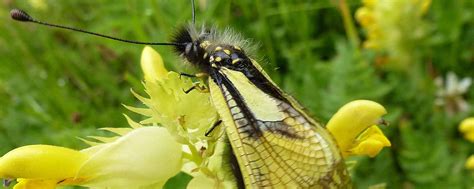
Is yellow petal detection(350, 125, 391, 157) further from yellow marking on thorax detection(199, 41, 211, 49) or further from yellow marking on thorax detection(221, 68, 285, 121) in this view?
yellow marking on thorax detection(199, 41, 211, 49)

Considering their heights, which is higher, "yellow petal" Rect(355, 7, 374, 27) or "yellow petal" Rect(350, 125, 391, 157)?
"yellow petal" Rect(355, 7, 374, 27)

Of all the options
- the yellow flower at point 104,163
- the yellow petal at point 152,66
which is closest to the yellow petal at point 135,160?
the yellow flower at point 104,163

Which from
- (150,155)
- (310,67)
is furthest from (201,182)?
(310,67)

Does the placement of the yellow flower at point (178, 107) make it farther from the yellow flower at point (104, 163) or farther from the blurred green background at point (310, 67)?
the blurred green background at point (310, 67)

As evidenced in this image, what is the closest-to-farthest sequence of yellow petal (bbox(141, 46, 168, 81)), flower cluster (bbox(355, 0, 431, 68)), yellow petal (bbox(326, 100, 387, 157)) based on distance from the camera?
yellow petal (bbox(326, 100, 387, 157))
yellow petal (bbox(141, 46, 168, 81))
flower cluster (bbox(355, 0, 431, 68))

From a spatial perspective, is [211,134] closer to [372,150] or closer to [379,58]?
[372,150]

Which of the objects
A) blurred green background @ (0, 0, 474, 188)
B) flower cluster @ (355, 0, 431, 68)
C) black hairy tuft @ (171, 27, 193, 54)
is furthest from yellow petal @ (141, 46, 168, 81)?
flower cluster @ (355, 0, 431, 68)
